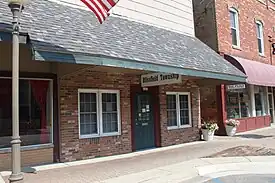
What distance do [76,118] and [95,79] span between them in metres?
1.56

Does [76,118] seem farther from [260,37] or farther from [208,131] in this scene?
[260,37]

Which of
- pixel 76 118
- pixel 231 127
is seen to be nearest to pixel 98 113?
pixel 76 118

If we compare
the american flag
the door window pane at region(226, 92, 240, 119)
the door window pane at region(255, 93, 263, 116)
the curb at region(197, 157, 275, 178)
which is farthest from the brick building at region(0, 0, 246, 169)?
the door window pane at region(255, 93, 263, 116)

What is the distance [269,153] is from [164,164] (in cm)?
389

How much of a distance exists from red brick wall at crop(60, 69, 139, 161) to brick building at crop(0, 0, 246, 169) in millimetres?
32

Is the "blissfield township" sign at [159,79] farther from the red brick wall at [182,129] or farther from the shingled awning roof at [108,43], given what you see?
the red brick wall at [182,129]

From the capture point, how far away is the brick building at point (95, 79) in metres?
8.64

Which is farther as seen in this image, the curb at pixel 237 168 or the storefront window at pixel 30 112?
the storefront window at pixel 30 112

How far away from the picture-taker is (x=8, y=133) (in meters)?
9.05

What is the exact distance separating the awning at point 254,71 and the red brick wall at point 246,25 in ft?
2.71

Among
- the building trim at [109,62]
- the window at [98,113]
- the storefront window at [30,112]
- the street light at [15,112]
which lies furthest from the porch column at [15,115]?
the window at [98,113]

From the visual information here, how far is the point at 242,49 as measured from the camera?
1917cm

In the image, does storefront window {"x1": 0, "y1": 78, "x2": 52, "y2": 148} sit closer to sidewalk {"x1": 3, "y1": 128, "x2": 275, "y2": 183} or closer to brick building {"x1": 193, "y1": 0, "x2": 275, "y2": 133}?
sidewalk {"x1": 3, "y1": 128, "x2": 275, "y2": 183}

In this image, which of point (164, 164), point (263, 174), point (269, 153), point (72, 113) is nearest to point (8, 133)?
point (72, 113)
